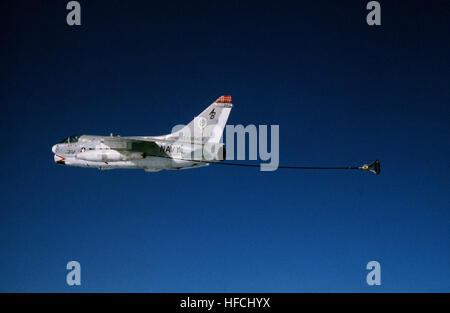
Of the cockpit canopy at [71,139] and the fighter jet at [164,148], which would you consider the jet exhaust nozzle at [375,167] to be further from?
the cockpit canopy at [71,139]

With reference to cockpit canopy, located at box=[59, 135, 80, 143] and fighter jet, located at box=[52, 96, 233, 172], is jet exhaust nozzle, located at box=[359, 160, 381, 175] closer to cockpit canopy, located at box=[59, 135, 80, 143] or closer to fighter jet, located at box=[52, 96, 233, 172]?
fighter jet, located at box=[52, 96, 233, 172]

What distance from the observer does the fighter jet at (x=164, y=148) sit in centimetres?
2919

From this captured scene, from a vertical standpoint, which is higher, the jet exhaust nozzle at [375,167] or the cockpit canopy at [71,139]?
the cockpit canopy at [71,139]

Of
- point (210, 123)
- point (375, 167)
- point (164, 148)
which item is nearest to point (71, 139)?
point (164, 148)

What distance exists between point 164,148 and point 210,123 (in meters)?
3.18

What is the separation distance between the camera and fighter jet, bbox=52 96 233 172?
29188 millimetres

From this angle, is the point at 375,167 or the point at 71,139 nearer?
the point at 375,167

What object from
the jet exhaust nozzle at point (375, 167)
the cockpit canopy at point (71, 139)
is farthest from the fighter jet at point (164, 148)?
the jet exhaust nozzle at point (375, 167)

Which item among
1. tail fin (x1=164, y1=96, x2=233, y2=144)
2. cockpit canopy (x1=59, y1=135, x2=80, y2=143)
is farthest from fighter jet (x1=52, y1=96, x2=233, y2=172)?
cockpit canopy (x1=59, y1=135, x2=80, y2=143)

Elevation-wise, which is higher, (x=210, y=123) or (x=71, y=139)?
(x=210, y=123)

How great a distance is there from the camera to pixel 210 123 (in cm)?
3066

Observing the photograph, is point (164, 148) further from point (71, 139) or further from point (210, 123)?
point (71, 139)

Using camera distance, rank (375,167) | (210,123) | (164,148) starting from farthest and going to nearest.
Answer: (210,123), (164,148), (375,167)
